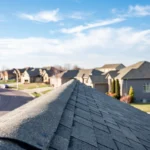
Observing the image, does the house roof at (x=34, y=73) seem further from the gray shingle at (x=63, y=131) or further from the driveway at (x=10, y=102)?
the gray shingle at (x=63, y=131)

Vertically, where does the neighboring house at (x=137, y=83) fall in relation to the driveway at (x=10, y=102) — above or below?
above

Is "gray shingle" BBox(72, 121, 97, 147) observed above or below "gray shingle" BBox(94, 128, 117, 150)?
above

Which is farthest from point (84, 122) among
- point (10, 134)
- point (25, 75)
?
point (25, 75)

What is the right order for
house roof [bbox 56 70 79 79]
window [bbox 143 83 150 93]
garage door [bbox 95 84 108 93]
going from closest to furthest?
window [bbox 143 83 150 93]
garage door [bbox 95 84 108 93]
house roof [bbox 56 70 79 79]

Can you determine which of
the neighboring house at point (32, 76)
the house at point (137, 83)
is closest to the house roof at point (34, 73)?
the neighboring house at point (32, 76)

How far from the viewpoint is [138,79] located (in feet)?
137

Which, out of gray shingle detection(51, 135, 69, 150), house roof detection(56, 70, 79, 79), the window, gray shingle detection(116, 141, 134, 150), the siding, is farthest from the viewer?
house roof detection(56, 70, 79, 79)

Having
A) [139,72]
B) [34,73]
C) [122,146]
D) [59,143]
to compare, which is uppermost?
[34,73]

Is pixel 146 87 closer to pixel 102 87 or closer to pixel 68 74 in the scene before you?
pixel 102 87

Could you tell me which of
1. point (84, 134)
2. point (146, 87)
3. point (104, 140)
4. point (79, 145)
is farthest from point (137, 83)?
point (79, 145)

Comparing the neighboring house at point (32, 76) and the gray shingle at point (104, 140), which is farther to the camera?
the neighboring house at point (32, 76)

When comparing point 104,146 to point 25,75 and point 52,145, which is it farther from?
point 25,75

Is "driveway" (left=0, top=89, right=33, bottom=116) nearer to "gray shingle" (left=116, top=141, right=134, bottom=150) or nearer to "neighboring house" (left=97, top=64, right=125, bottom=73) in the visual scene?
"gray shingle" (left=116, top=141, right=134, bottom=150)

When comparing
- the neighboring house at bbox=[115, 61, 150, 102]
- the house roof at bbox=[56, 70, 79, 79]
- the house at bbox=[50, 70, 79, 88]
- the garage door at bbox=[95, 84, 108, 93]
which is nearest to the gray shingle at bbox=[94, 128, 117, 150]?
the neighboring house at bbox=[115, 61, 150, 102]
